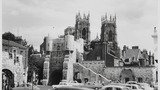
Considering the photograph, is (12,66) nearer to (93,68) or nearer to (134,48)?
(93,68)

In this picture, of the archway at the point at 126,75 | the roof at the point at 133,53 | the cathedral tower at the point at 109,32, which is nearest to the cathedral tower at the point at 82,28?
the cathedral tower at the point at 109,32

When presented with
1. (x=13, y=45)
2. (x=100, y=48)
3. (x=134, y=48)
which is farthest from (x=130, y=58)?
(x=13, y=45)

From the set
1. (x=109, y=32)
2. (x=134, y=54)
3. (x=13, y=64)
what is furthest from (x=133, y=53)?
(x=13, y=64)

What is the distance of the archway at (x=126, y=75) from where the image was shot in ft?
128

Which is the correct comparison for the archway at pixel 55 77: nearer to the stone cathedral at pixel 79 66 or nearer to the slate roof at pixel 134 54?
the stone cathedral at pixel 79 66

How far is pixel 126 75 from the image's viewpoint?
130 ft

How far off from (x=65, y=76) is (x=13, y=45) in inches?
468

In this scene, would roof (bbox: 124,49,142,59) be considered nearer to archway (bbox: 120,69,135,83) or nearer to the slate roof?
the slate roof

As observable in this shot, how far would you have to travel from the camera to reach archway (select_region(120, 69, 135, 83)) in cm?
3917

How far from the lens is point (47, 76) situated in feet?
147

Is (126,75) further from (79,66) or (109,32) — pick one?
(109,32)

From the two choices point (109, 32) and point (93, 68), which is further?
point (109, 32)

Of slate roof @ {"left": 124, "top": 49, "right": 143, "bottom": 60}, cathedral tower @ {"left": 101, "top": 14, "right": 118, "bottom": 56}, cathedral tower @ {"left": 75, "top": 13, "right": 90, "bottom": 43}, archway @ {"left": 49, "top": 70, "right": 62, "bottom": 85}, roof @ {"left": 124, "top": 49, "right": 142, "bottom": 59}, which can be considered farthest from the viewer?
cathedral tower @ {"left": 75, "top": 13, "right": 90, "bottom": 43}

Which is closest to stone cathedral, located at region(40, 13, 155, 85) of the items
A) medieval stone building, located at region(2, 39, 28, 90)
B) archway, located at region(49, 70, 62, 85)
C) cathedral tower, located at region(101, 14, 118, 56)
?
archway, located at region(49, 70, 62, 85)
